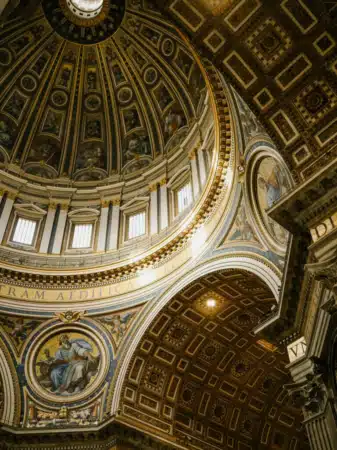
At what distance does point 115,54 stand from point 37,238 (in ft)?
33.1

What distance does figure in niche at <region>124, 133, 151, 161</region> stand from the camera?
25.2 m

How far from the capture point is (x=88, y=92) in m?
26.5

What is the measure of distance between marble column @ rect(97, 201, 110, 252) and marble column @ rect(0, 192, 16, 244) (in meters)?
3.88

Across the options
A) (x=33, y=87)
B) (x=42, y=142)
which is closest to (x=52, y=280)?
(x=42, y=142)

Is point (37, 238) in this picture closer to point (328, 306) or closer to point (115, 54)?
point (115, 54)

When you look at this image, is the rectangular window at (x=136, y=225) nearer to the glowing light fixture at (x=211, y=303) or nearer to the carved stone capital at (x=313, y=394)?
the glowing light fixture at (x=211, y=303)

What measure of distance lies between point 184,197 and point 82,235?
4893 millimetres

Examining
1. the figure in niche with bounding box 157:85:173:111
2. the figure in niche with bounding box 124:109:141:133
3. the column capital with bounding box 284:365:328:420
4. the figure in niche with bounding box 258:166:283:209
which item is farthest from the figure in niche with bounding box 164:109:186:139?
the column capital with bounding box 284:365:328:420

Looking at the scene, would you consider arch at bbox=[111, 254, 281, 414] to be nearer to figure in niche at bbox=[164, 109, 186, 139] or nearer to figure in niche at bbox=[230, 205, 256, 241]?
figure in niche at bbox=[230, 205, 256, 241]

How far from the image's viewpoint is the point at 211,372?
19812mm

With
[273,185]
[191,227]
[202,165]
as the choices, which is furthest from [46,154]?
[273,185]

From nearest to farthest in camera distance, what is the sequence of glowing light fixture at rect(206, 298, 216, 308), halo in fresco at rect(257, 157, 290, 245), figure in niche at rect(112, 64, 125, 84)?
halo in fresco at rect(257, 157, 290, 245)
glowing light fixture at rect(206, 298, 216, 308)
figure in niche at rect(112, 64, 125, 84)

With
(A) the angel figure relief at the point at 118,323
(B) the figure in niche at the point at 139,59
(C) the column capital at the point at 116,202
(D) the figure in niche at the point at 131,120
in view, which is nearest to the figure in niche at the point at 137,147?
(D) the figure in niche at the point at 131,120

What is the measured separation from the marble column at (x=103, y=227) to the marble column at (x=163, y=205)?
2.66 meters
